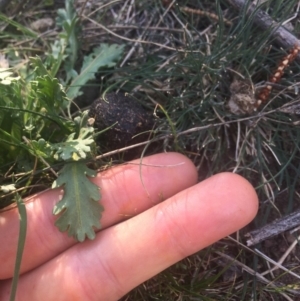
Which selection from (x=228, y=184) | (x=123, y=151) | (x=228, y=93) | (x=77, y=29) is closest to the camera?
(x=228, y=184)

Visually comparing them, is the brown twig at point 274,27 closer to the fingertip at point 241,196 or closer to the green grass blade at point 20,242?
the fingertip at point 241,196

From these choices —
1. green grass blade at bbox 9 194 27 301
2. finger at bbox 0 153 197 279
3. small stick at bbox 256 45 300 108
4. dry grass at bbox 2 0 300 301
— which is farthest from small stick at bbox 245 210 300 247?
green grass blade at bbox 9 194 27 301

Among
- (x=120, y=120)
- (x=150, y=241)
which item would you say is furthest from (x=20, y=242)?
(x=120, y=120)

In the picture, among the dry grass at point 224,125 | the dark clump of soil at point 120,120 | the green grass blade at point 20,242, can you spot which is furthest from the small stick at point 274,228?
the green grass blade at point 20,242

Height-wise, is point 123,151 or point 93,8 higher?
point 93,8

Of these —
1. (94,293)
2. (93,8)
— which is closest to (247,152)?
(94,293)

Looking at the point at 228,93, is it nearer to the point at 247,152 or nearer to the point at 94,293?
the point at 247,152

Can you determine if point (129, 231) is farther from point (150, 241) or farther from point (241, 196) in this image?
point (241, 196)
